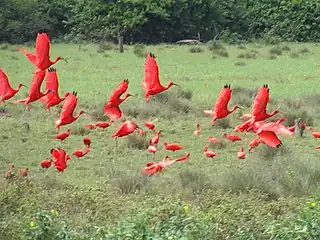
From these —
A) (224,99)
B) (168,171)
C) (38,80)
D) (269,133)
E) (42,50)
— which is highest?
(42,50)

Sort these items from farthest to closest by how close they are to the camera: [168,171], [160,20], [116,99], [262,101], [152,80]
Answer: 1. [160,20]
2. [168,171]
3. [116,99]
4. [152,80]
5. [262,101]

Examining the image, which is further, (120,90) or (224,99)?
(120,90)

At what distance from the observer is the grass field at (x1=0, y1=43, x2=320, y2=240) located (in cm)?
691

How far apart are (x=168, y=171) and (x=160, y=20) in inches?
1054

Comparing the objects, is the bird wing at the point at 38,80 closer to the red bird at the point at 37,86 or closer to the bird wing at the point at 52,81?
the red bird at the point at 37,86

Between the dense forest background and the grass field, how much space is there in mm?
11995

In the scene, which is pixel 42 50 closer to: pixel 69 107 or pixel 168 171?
pixel 69 107

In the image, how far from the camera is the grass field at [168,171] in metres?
6.91

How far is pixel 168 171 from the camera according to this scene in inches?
464

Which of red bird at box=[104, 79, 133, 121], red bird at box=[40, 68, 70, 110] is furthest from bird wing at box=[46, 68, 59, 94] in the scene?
red bird at box=[104, 79, 133, 121]

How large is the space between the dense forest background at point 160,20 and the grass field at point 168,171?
11995 millimetres

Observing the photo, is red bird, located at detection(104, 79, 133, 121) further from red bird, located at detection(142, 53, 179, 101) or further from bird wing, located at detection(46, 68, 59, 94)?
bird wing, located at detection(46, 68, 59, 94)

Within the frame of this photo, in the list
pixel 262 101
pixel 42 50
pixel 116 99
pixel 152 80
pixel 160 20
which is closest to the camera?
pixel 262 101

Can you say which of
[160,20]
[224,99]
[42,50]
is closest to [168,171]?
[224,99]
